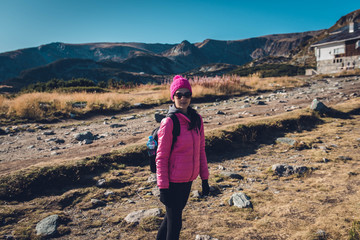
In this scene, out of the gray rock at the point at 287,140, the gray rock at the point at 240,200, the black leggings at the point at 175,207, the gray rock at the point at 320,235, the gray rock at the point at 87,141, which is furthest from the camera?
the gray rock at the point at 87,141

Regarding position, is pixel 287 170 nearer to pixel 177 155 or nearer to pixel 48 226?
pixel 177 155

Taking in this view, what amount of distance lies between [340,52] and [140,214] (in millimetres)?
49728

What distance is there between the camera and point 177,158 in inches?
98.6

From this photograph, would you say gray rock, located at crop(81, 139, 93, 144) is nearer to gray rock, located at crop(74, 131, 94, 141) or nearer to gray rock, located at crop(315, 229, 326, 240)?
gray rock, located at crop(74, 131, 94, 141)

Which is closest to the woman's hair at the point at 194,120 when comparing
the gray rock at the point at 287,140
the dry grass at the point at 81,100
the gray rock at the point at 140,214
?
the gray rock at the point at 140,214

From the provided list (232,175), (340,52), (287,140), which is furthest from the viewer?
(340,52)

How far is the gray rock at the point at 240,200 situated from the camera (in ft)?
12.0

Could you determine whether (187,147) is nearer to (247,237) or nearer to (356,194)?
(247,237)

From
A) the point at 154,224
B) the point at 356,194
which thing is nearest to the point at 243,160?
the point at 356,194

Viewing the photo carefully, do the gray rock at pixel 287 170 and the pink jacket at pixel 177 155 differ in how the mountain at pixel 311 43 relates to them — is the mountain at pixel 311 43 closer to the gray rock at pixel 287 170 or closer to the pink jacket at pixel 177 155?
the gray rock at pixel 287 170

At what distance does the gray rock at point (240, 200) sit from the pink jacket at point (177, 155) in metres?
1.51

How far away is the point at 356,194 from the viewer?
3.67 meters

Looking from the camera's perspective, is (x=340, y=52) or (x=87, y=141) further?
(x=340, y=52)

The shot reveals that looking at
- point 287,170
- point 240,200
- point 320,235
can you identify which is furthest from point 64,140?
point 320,235
